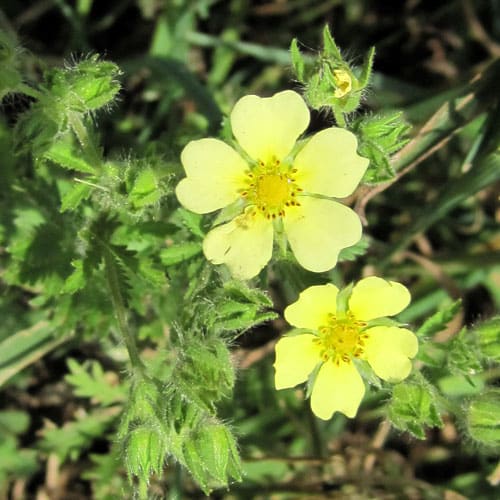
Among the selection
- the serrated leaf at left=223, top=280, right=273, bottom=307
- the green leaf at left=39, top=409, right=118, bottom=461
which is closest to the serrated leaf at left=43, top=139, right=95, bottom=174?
the serrated leaf at left=223, top=280, right=273, bottom=307

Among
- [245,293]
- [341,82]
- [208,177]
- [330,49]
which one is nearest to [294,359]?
[245,293]

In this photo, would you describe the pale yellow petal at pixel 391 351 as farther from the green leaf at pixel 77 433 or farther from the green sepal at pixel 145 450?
the green leaf at pixel 77 433

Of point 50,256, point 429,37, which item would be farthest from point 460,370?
point 429,37

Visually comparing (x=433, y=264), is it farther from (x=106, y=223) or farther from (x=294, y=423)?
(x=106, y=223)

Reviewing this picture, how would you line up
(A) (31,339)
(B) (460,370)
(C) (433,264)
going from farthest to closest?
(C) (433,264) < (A) (31,339) < (B) (460,370)

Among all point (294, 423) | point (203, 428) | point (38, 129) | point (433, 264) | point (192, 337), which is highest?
point (38, 129)

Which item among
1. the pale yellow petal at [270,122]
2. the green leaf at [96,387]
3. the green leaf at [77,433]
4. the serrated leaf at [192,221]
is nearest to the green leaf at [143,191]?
the serrated leaf at [192,221]

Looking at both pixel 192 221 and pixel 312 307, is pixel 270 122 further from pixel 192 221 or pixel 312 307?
pixel 312 307
